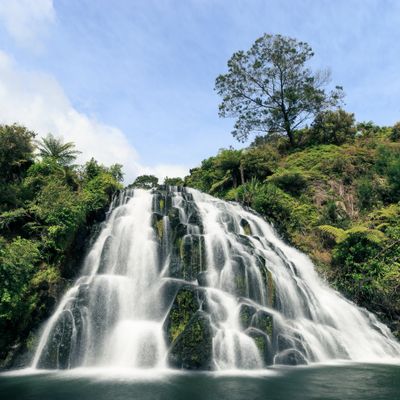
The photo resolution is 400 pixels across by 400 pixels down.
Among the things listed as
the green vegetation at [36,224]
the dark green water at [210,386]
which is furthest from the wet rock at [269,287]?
the green vegetation at [36,224]

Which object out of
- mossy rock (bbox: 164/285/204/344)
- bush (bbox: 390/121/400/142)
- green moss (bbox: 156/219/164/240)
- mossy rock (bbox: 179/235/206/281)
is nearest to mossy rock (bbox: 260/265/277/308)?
mossy rock (bbox: 179/235/206/281)

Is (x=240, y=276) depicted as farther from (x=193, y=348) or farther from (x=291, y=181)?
(x=291, y=181)

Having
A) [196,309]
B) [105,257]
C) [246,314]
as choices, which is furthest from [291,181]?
[196,309]

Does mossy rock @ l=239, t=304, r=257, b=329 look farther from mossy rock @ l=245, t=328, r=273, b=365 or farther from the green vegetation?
the green vegetation

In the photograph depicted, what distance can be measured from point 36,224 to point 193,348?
8.72m

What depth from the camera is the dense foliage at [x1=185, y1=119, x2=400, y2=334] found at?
15.7m

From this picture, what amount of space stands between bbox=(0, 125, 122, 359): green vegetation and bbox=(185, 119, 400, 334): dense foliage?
10.1 m

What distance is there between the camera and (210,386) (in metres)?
8.07

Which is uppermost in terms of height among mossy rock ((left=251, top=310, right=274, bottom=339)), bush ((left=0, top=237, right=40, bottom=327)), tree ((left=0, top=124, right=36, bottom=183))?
tree ((left=0, top=124, right=36, bottom=183))

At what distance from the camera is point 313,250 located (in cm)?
1897

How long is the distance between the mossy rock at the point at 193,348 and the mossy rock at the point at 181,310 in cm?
32

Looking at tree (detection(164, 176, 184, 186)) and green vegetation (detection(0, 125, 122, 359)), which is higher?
tree (detection(164, 176, 184, 186))

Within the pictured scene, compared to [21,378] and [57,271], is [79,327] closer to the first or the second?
[21,378]

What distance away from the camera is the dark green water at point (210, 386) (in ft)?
24.3
